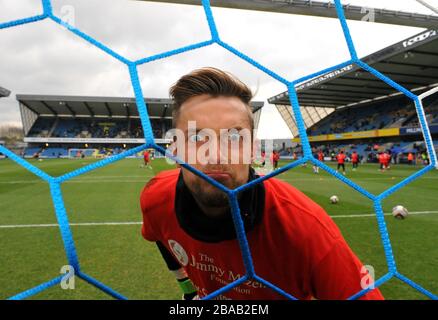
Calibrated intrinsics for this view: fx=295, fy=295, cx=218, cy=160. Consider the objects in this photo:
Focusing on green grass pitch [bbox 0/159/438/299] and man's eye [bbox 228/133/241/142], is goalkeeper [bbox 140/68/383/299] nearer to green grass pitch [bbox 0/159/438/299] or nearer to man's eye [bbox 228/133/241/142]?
man's eye [bbox 228/133/241/142]

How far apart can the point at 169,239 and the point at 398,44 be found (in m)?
13.3

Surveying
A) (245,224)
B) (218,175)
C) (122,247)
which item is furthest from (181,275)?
(122,247)

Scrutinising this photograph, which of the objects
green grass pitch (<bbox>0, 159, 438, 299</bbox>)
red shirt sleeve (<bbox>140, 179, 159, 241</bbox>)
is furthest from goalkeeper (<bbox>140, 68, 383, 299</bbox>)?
green grass pitch (<bbox>0, 159, 438, 299</bbox>)

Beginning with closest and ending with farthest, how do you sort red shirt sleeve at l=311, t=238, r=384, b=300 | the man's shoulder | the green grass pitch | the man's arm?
1. red shirt sleeve at l=311, t=238, r=384, b=300
2. the man's shoulder
3. the man's arm
4. the green grass pitch

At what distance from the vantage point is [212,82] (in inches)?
47.8

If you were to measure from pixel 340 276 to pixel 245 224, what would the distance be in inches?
14.5

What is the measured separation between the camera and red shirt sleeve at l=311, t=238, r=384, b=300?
38.9 inches

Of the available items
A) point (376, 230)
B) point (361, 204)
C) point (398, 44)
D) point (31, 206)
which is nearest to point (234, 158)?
point (376, 230)

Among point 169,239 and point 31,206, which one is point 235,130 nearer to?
point 169,239

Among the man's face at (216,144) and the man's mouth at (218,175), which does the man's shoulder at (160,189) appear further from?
the man's mouth at (218,175)

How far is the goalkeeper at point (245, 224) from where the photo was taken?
104 cm

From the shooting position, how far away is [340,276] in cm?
100

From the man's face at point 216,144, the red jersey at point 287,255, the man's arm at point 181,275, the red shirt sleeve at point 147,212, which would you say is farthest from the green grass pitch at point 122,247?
the man's face at point 216,144
